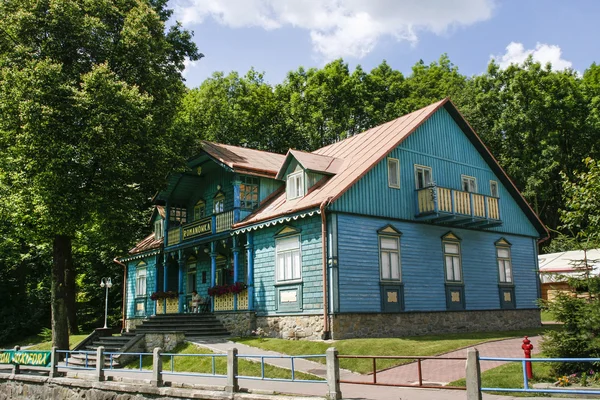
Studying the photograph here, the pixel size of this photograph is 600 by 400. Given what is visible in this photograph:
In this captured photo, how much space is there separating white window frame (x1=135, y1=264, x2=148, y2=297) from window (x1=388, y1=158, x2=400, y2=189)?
56.0 ft

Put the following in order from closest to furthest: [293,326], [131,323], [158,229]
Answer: [293,326] < [131,323] < [158,229]

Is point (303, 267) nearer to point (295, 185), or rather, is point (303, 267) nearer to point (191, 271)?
point (295, 185)

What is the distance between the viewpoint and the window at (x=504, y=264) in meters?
26.6

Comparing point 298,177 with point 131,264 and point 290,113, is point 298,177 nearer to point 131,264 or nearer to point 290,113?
point 131,264

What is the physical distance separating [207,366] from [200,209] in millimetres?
12823

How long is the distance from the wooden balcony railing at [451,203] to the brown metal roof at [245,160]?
7.05 metres

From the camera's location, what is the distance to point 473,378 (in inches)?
365

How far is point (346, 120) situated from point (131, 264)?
20.3 metres

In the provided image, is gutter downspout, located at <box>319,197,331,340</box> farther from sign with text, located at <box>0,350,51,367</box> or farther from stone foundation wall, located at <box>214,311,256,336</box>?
sign with text, located at <box>0,350,51,367</box>

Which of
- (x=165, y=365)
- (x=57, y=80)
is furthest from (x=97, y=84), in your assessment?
(x=165, y=365)

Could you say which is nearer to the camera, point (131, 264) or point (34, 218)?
point (34, 218)

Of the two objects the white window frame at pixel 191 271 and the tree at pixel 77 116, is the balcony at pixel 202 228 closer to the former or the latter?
the white window frame at pixel 191 271

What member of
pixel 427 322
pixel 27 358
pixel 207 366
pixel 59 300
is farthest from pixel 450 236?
pixel 27 358

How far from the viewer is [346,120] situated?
4562 cm
